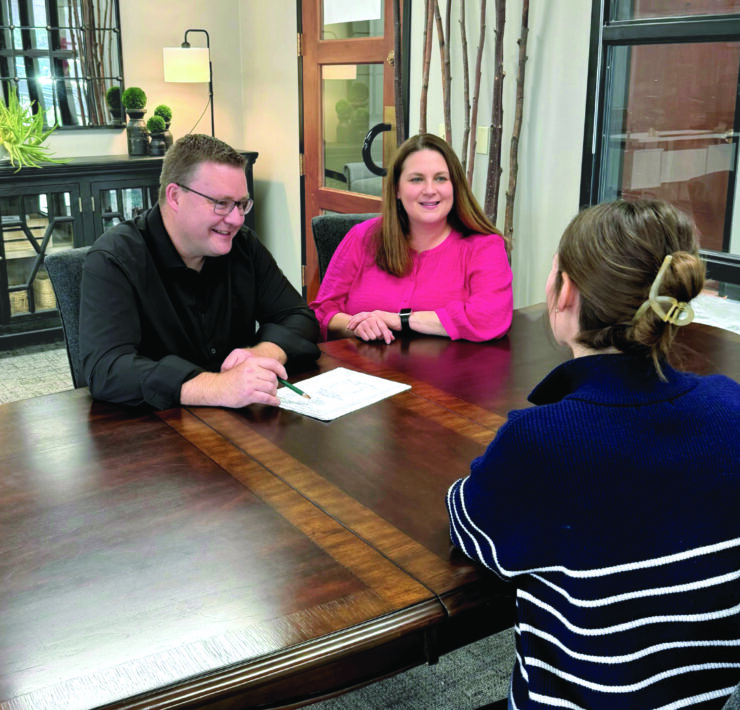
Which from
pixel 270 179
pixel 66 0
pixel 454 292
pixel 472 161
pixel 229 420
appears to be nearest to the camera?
pixel 229 420

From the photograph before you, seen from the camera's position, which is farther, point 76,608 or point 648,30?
point 648,30

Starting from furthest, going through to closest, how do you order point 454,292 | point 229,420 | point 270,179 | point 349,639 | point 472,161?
point 270,179, point 472,161, point 454,292, point 229,420, point 349,639

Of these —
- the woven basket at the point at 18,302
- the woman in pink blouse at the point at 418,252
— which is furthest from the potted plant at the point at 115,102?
the woman in pink blouse at the point at 418,252

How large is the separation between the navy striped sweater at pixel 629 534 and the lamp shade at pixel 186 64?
4005 mm

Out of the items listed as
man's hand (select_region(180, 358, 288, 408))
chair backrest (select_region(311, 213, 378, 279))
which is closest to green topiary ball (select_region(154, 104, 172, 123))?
chair backrest (select_region(311, 213, 378, 279))

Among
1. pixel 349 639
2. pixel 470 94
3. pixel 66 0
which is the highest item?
pixel 66 0

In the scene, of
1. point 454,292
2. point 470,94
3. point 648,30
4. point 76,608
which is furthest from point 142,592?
point 470,94

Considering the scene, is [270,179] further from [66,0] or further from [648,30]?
[648,30]

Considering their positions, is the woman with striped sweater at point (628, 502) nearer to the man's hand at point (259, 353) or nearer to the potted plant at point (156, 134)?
the man's hand at point (259, 353)

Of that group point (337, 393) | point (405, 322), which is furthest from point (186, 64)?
point (337, 393)

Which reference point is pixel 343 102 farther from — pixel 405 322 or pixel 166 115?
pixel 405 322

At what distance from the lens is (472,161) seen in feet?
11.2

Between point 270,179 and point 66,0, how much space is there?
1.44 meters

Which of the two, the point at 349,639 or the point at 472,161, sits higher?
the point at 472,161
